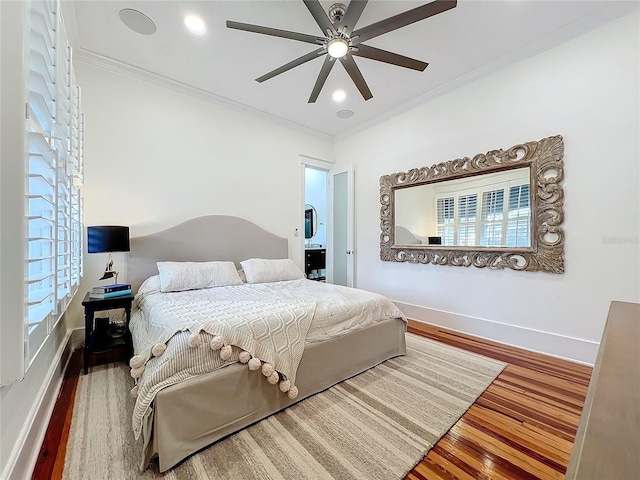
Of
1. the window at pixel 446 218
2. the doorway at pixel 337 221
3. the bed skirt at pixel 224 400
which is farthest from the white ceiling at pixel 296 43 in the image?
the bed skirt at pixel 224 400

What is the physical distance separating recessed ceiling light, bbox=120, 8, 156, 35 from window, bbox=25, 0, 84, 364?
0.97m

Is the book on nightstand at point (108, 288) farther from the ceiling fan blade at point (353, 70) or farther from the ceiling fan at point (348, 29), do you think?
the ceiling fan blade at point (353, 70)

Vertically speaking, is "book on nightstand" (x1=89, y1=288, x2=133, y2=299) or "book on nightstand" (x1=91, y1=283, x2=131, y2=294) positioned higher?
"book on nightstand" (x1=91, y1=283, x2=131, y2=294)

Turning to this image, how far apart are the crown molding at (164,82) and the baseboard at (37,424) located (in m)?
2.85

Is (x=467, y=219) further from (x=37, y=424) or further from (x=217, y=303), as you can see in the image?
(x=37, y=424)

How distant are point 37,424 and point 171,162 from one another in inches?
106

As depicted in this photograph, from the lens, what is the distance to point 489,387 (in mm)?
2119

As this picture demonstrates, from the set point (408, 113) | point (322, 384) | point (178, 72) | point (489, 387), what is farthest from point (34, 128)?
point (408, 113)

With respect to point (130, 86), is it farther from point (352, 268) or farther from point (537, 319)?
point (537, 319)

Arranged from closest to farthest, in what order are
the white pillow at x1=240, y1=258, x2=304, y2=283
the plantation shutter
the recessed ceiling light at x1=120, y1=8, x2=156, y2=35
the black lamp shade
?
1. the recessed ceiling light at x1=120, y1=8, x2=156, y2=35
2. the black lamp shade
3. the plantation shutter
4. the white pillow at x1=240, y1=258, x2=304, y2=283

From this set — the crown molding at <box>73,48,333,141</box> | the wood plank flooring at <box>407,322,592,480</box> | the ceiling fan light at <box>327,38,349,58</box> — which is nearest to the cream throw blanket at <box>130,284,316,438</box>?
the wood plank flooring at <box>407,322,592,480</box>

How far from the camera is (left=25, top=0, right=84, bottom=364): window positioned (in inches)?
42.5

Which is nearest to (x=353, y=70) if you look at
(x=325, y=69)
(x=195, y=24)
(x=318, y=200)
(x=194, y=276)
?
(x=325, y=69)

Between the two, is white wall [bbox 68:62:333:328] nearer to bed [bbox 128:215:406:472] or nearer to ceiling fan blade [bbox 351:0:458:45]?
bed [bbox 128:215:406:472]
